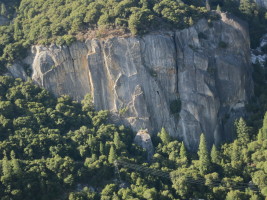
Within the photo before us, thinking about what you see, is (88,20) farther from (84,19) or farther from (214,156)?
(214,156)

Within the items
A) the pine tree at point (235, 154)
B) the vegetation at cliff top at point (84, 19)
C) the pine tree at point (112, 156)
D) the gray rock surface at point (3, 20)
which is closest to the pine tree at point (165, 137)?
the pine tree at point (112, 156)

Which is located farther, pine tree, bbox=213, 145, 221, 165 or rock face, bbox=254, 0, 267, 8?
rock face, bbox=254, 0, 267, 8

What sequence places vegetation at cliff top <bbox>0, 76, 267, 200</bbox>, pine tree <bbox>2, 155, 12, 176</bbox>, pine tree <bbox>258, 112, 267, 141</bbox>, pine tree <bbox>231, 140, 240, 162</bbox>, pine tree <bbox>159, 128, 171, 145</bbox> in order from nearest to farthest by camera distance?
pine tree <bbox>2, 155, 12, 176</bbox> → vegetation at cliff top <bbox>0, 76, 267, 200</bbox> → pine tree <bbox>231, 140, 240, 162</bbox> → pine tree <bbox>258, 112, 267, 141</bbox> → pine tree <bbox>159, 128, 171, 145</bbox>

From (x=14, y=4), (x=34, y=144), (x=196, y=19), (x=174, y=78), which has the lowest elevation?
(x=34, y=144)

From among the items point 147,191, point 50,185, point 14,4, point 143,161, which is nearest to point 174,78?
point 143,161

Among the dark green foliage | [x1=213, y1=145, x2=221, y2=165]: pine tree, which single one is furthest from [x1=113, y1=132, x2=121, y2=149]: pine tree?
the dark green foliage

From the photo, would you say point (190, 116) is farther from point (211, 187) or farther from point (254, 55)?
point (254, 55)

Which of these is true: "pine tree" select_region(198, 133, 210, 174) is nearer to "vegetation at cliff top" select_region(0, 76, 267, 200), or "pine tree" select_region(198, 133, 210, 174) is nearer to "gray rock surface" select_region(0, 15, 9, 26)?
"vegetation at cliff top" select_region(0, 76, 267, 200)

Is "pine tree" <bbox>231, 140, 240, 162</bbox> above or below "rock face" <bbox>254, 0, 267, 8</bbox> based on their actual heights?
below
